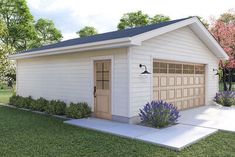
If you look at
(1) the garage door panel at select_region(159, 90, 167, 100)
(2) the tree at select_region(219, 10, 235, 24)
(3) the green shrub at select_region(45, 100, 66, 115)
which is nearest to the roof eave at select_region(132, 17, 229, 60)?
(1) the garage door panel at select_region(159, 90, 167, 100)

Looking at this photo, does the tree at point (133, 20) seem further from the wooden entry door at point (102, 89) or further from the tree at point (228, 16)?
the wooden entry door at point (102, 89)

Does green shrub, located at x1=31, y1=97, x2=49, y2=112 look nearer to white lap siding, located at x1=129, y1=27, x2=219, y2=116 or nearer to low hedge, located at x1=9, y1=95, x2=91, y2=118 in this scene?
low hedge, located at x1=9, y1=95, x2=91, y2=118

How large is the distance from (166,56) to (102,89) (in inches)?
108

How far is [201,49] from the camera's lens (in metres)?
11.6

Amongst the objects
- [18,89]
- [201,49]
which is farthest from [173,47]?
[18,89]

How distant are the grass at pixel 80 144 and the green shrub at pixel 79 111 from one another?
1.40 meters

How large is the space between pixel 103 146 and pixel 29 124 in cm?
331

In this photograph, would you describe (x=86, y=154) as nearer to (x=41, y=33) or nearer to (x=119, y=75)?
(x=119, y=75)

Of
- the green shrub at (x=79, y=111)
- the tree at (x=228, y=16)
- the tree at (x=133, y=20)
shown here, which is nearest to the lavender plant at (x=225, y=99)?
the green shrub at (x=79, y=111)

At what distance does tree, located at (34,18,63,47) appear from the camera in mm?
36312

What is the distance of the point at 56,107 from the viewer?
30.8 feet

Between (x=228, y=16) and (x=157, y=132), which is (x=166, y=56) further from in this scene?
(x=228, y=16)

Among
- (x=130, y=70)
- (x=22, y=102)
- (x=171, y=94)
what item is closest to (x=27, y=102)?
(x=22, y=102)

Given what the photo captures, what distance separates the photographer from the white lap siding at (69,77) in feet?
25.7
